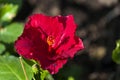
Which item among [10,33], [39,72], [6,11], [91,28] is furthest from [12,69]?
[91,28]

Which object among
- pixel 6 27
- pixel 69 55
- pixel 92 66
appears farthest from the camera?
pixel 92 66

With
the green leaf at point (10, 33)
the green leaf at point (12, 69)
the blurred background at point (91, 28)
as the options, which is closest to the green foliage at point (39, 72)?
the green leaf at point (12, 69)

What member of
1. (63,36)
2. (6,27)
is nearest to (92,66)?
(6,27)

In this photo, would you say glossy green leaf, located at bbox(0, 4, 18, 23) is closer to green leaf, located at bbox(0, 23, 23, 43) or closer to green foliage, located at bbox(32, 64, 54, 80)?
green leaf, located at bbox(0, 23, 23, 43)

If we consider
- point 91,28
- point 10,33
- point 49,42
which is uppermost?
point 49,42

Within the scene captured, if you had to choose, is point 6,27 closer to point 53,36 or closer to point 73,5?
point 53,36

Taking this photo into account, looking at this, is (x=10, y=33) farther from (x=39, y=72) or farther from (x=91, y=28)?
(x=91, y=28)

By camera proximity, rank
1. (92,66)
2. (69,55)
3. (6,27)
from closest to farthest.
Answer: (69,55)
(6,27)
(92,66)
